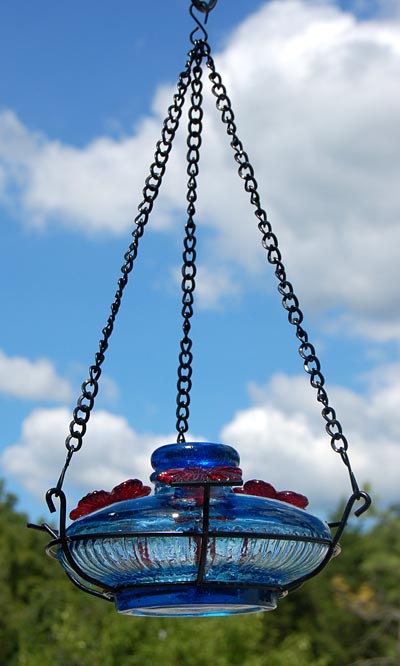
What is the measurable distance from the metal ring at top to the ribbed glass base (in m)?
1.34

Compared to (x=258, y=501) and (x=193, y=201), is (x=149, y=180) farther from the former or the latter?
(x=258, y=501)

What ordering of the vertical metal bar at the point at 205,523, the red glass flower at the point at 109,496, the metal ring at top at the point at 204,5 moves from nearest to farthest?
1. the vertical metal bar at the point at 205,523
2. the red glass flower at the point at 109,496
3. the metal ring at top at the point at 204,5

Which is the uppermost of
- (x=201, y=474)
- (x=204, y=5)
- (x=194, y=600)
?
(x=204, y=5)

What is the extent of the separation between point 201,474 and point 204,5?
117cm

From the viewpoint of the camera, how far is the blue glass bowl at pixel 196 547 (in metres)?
1.60

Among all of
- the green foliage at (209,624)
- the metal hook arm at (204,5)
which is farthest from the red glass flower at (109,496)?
the green foliage at (209,624)

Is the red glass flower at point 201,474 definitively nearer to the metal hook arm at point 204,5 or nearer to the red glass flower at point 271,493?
the red glass flower at point 271,493

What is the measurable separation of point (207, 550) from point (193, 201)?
109 centimetres

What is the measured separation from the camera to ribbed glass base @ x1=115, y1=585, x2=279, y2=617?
5.46 feet

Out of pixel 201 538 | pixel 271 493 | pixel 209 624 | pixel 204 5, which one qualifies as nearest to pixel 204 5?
pixel 204 5

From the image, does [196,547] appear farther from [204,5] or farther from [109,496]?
[204,5]

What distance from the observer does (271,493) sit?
1.86 m

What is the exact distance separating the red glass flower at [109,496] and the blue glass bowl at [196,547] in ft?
0.23

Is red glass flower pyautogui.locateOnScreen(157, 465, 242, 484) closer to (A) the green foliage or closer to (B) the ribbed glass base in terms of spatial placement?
(B) the ribbed glass base
